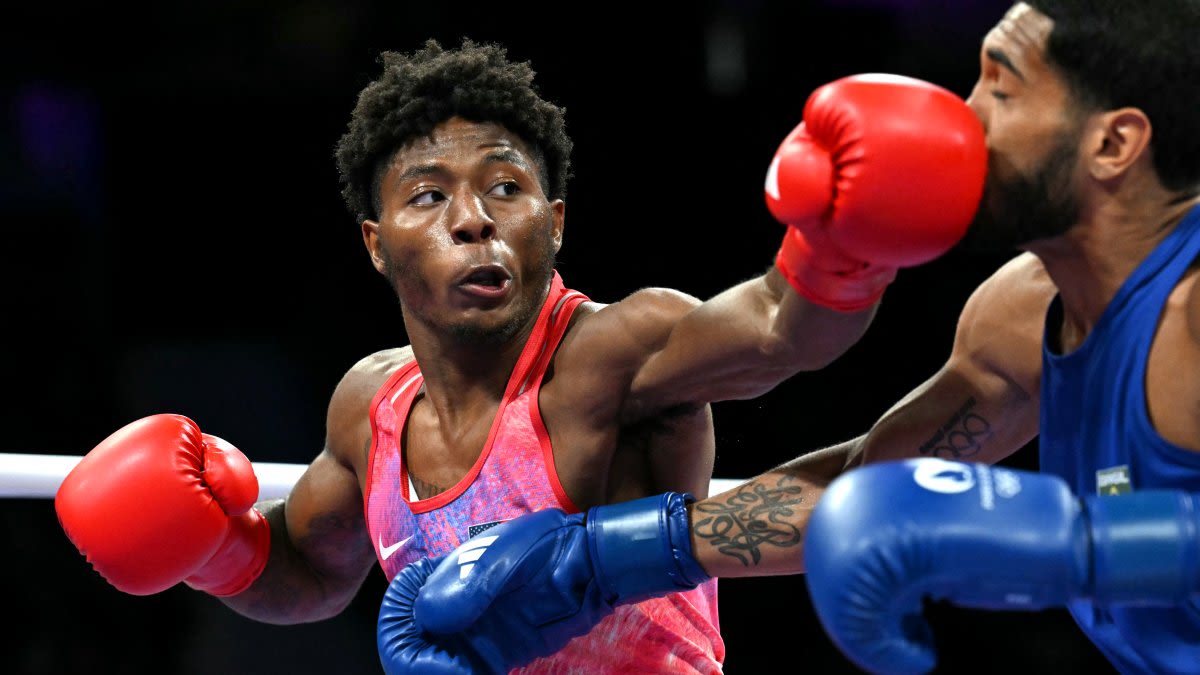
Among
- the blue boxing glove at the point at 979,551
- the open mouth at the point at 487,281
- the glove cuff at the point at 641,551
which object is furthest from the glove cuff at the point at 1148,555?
the open mouth at the point at 487,281

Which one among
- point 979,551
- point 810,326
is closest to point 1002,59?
point 810,326

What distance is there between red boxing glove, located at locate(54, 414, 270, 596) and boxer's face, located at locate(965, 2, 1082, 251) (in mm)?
1392

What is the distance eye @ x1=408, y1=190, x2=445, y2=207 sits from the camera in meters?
2.21

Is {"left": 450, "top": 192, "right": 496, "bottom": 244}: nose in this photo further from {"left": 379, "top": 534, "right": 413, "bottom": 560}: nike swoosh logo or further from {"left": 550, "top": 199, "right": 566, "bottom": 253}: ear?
{"left": 379, "top": 534, "right": 413, "bottom": 560}: nike swoosh logo

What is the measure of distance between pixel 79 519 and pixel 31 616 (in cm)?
202

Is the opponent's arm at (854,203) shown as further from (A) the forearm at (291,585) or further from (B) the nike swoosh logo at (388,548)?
(A) the forearm at (291,585)

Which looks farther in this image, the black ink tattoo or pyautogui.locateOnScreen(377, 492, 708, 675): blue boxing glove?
the black ink tattoo

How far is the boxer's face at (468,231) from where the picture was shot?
2.14 meters

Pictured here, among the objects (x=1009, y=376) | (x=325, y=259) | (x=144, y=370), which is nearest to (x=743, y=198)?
(x=325, y=259)

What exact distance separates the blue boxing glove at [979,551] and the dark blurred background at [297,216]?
8.44ft

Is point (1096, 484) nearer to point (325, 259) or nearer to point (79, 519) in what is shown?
point (79, 519)

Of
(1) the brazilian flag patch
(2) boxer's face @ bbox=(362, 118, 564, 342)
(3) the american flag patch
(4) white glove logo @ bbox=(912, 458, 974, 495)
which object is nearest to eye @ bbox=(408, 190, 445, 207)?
(2) boxer's face @ bbox=(362, 118, 564, 342)

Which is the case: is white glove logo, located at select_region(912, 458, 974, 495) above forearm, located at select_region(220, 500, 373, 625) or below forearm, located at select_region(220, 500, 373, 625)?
above

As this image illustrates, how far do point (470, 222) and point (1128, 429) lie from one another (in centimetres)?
107
